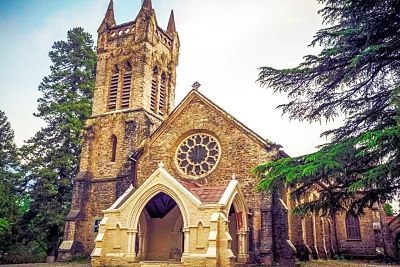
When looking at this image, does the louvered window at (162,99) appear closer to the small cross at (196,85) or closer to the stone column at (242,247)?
the small cross at (196,85)

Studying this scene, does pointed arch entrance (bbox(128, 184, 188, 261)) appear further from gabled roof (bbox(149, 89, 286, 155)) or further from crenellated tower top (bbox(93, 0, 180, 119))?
crenellated tower top (bbox(93, 0, 180, 119))

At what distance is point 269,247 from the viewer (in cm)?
1675

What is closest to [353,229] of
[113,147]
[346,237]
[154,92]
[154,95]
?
[346,237]

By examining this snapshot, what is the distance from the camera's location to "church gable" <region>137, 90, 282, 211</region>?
755 inches

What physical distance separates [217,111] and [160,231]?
281 inches

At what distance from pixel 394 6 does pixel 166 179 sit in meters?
11.2

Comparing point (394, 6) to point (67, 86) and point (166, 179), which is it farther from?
point (67, 86)

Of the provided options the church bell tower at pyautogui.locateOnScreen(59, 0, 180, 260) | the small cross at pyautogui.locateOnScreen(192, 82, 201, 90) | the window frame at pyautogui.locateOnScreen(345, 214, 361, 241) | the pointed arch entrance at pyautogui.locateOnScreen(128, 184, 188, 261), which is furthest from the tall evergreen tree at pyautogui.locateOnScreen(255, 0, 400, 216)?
the window frame at pyautogui.locateOnScreen(345, 214, 361, 241)

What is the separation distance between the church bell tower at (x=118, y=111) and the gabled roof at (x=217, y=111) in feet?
6.56

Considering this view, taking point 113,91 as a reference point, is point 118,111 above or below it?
below

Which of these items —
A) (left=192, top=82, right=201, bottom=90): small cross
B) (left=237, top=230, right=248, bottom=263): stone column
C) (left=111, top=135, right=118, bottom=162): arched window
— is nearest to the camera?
(left=237, top=230, right=248, bottom=263): stone column

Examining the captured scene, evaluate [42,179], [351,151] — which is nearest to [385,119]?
[351,151]

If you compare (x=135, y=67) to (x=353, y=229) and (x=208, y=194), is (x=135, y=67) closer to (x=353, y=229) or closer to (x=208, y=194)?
(x=208, y=194)

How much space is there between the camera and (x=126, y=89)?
83.0ft
